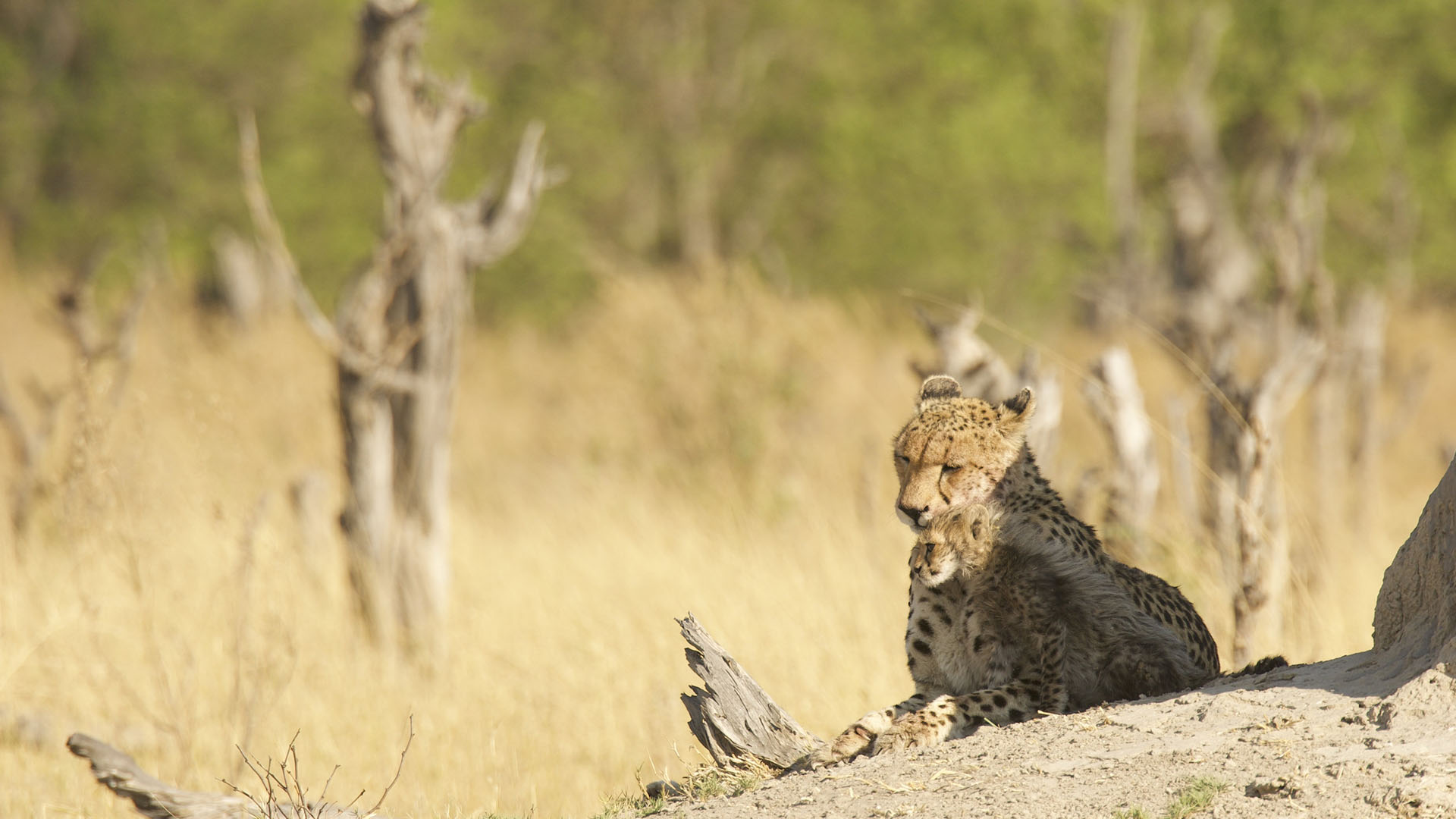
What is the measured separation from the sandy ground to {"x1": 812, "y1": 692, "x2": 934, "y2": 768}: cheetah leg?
118 mm

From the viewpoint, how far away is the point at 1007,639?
3.45m

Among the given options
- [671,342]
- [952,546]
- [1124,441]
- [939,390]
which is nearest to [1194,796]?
[952,546]

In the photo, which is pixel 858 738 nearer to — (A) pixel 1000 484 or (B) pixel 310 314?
(A) pixel 1000 484

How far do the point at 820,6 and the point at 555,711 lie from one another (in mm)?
19143

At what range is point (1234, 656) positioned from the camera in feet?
16.2

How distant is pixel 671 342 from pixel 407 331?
4.98m

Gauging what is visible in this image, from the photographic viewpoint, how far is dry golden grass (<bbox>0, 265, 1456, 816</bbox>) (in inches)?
211

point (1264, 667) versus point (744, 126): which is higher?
point (744, 126)

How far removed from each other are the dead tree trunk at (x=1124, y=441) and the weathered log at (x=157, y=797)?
177 inches

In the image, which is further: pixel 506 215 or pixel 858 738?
pixel 506 215

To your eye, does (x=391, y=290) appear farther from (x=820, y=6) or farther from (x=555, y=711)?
(x=820, y=6)

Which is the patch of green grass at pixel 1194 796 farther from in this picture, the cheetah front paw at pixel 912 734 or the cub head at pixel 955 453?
the cub head at pixel 955 453

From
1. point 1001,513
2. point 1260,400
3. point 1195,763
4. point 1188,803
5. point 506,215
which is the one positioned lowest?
point 1188,803

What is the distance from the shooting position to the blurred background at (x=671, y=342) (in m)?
5.84
